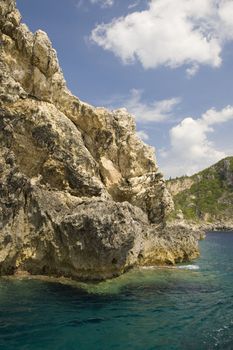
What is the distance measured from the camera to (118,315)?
23.0 metres

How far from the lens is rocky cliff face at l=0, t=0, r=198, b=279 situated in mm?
31422

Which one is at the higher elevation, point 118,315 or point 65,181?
point 65,181

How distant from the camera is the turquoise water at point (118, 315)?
60.9ft

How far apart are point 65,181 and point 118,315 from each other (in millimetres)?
18519

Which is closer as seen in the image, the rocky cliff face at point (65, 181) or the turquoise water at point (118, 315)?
the turquoise water at point (118, 315)

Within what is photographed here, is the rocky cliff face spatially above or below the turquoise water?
above

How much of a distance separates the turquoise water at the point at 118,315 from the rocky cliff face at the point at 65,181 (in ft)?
9.76

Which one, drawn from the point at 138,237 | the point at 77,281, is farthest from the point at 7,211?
the point at 138,237

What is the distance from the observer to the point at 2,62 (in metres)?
36.3

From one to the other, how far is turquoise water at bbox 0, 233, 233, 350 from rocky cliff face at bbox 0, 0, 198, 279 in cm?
298

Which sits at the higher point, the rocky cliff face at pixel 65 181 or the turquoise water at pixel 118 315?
the rocky cliff face at pixel 65 181

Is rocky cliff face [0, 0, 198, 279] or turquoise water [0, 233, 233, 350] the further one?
rocky cliff face [0, 0, 198, 279]

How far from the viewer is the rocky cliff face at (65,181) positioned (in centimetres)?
3142

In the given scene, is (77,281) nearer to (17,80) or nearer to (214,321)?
(214,321)
